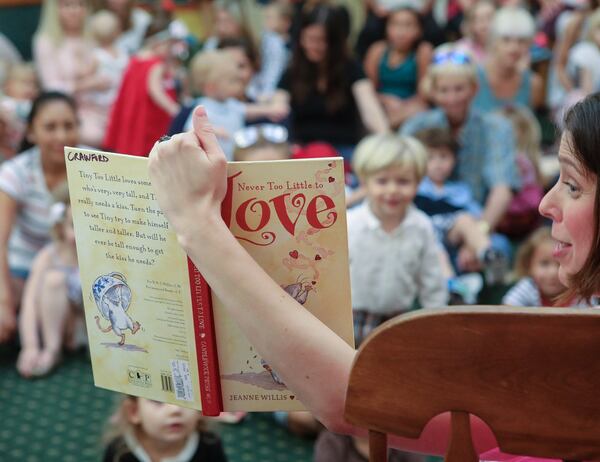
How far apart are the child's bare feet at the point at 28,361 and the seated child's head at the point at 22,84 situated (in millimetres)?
2180

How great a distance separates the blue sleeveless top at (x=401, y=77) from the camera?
5.15 metres

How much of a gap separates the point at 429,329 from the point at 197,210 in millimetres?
308

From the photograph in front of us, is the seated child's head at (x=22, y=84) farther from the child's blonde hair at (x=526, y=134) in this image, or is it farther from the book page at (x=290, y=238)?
the book page at (x=290, y=238)

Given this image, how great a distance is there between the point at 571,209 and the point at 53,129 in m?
2.73

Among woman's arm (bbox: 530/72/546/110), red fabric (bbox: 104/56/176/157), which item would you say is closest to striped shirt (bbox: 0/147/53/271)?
red fabric (bbox: 104/56/176/157)

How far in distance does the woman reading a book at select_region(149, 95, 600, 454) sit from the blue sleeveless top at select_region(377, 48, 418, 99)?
4218 millimetres

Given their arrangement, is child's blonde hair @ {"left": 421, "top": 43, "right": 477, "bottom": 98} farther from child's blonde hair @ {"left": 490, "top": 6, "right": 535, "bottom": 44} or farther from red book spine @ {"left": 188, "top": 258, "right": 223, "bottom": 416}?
red book spine @ {"left": 188, "top": 258, "right": 223, "bottom": 416}

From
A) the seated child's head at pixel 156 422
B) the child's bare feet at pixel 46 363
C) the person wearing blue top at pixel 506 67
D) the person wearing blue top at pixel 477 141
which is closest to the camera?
the seated child's head at pixel 156 422

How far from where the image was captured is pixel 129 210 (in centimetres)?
109

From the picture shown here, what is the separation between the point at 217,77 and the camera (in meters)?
4.12

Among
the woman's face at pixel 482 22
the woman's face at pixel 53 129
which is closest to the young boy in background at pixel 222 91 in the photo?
the woman's face at pixel 53 129

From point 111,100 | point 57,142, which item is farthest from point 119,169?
point 111,100

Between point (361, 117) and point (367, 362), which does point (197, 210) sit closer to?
point (367, 362)

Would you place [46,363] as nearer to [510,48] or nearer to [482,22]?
[510,48]
